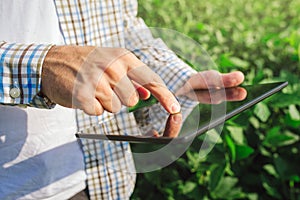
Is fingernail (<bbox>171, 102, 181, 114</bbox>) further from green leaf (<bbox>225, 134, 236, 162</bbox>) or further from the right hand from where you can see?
green leaf (<bbox>225, 134, 236, 162</bbox>)

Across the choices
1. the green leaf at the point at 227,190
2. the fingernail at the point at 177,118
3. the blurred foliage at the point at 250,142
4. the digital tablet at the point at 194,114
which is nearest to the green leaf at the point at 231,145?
the blurred foliage at the point at 250,142

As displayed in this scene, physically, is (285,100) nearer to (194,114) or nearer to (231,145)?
(231,145)

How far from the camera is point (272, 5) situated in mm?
3076

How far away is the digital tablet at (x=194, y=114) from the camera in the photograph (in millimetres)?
937

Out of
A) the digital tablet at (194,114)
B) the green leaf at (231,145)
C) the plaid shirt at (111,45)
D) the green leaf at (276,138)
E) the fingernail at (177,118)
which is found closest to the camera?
the digital tablet at (194,114)

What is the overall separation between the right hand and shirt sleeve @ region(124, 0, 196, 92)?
14.8 inches

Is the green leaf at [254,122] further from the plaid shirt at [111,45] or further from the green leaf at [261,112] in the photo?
the plaid shirt at [111,45]

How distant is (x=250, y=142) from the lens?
2211 mm

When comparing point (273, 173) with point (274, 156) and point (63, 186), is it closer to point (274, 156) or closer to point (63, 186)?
point (274, 156)

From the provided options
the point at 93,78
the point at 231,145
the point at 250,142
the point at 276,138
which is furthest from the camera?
the point at 250,142

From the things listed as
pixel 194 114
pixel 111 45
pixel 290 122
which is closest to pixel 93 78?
pixel 194 114

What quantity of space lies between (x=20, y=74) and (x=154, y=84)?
0.85 feet

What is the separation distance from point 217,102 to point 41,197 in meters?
0.48

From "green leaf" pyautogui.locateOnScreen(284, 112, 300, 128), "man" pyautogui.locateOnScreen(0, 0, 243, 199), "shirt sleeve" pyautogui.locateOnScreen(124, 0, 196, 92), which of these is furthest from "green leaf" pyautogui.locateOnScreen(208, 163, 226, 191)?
"shirt sleeve" pyautogui.locateOnScreen(124, 0, 196, 92)
